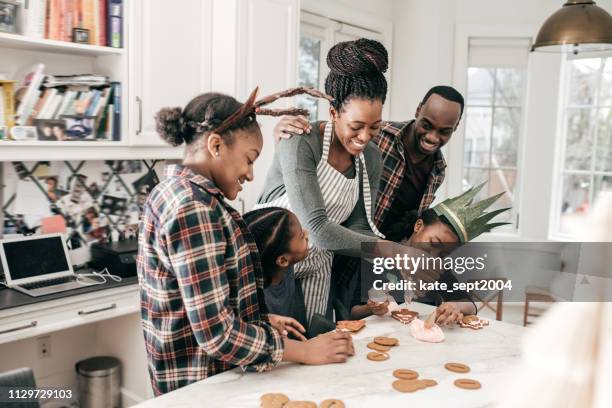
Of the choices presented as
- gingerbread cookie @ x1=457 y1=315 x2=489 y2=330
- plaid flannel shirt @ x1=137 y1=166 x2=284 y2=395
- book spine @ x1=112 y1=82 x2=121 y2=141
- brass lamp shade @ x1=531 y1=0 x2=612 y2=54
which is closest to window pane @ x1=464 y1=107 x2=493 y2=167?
brass lamp shade @ x1=531 y1=0 x2=612 y2=54

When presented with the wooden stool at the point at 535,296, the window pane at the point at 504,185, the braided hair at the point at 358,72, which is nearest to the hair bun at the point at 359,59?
the braided hair at the point at 358,72

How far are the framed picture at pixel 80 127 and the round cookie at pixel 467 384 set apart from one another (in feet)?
6.63

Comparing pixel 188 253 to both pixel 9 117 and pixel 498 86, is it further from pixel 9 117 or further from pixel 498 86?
pixel 498 86

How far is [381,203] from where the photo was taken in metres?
2.09

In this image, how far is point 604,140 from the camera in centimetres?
434

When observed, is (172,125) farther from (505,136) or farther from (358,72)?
(505,136)

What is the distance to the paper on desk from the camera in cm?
264

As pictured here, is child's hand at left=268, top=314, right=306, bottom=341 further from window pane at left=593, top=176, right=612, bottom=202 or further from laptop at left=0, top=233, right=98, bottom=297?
window pane at left=593, top=176, right=612, bottom=202

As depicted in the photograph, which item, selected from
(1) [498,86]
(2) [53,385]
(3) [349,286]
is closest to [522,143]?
(1) [498,86]

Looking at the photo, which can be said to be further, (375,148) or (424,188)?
(424,188)

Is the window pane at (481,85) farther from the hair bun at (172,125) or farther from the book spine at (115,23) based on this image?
the hair bun at (172,125)

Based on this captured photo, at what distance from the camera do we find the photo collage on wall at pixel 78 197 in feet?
8.66

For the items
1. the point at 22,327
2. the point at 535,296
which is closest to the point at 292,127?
the point at 22,327

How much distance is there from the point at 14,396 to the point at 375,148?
130 centimetres
